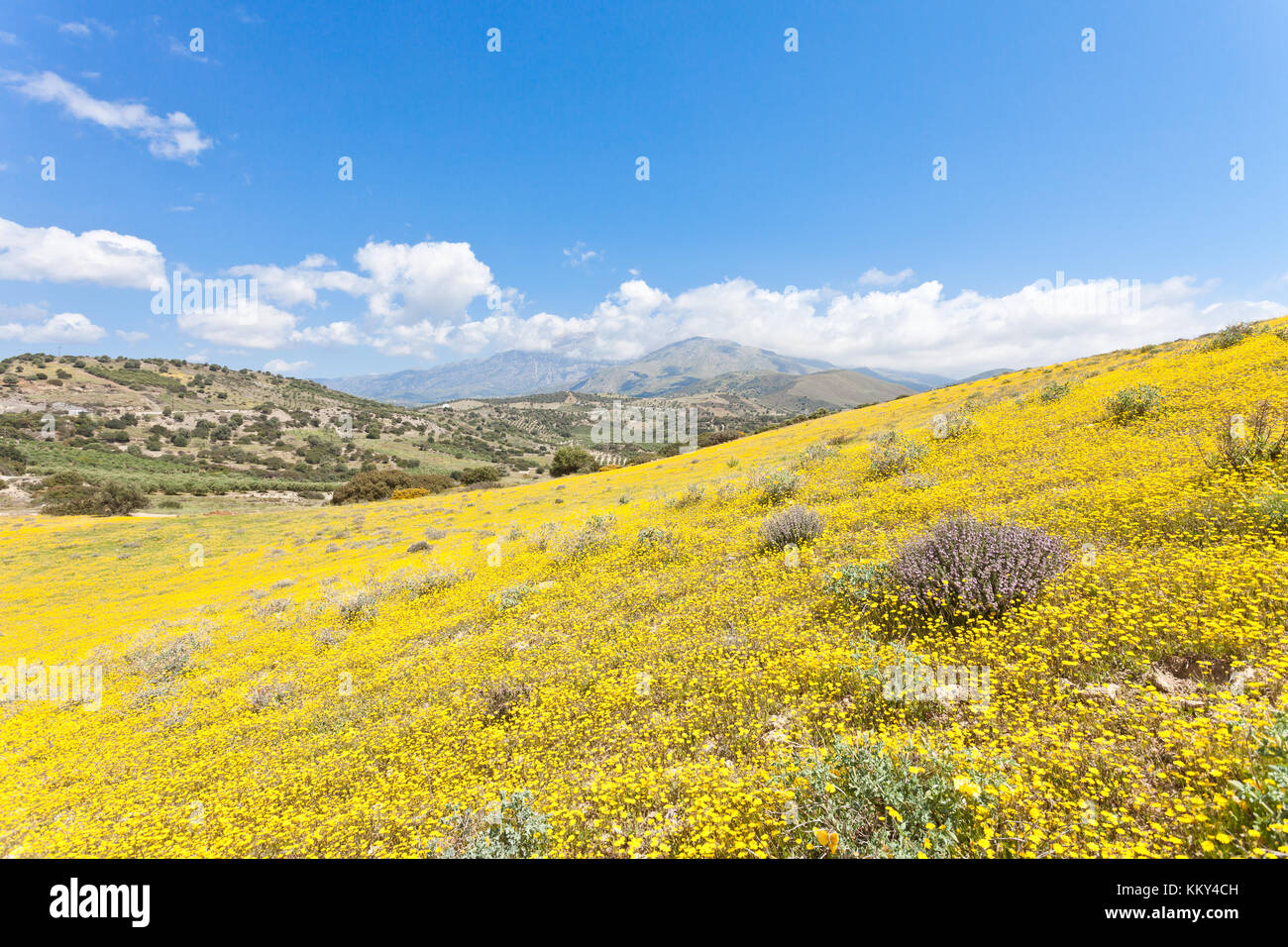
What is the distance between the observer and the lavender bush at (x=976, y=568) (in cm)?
606

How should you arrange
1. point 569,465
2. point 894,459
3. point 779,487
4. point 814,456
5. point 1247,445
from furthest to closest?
point 569,465 < point 814,456 < point 779,487 < point 894,459 < point 1247,445

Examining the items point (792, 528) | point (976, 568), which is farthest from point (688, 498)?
point (976, 568)

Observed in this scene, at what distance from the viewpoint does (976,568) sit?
6434 millimetres

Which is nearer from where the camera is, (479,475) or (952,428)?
(952,428)

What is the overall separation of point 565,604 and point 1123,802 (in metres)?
8.96

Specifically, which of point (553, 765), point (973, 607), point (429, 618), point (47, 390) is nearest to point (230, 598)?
point (429, 618)

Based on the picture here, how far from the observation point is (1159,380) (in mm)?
15609

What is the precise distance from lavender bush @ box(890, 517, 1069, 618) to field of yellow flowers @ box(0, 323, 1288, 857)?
0.33m

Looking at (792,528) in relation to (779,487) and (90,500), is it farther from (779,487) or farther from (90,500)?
(90,500)

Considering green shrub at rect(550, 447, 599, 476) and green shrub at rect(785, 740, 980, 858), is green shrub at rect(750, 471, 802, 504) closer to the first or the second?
green shrub at rect(785, 740, 980, 858)

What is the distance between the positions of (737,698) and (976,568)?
3948mm

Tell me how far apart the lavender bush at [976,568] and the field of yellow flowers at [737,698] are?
0.33 m
